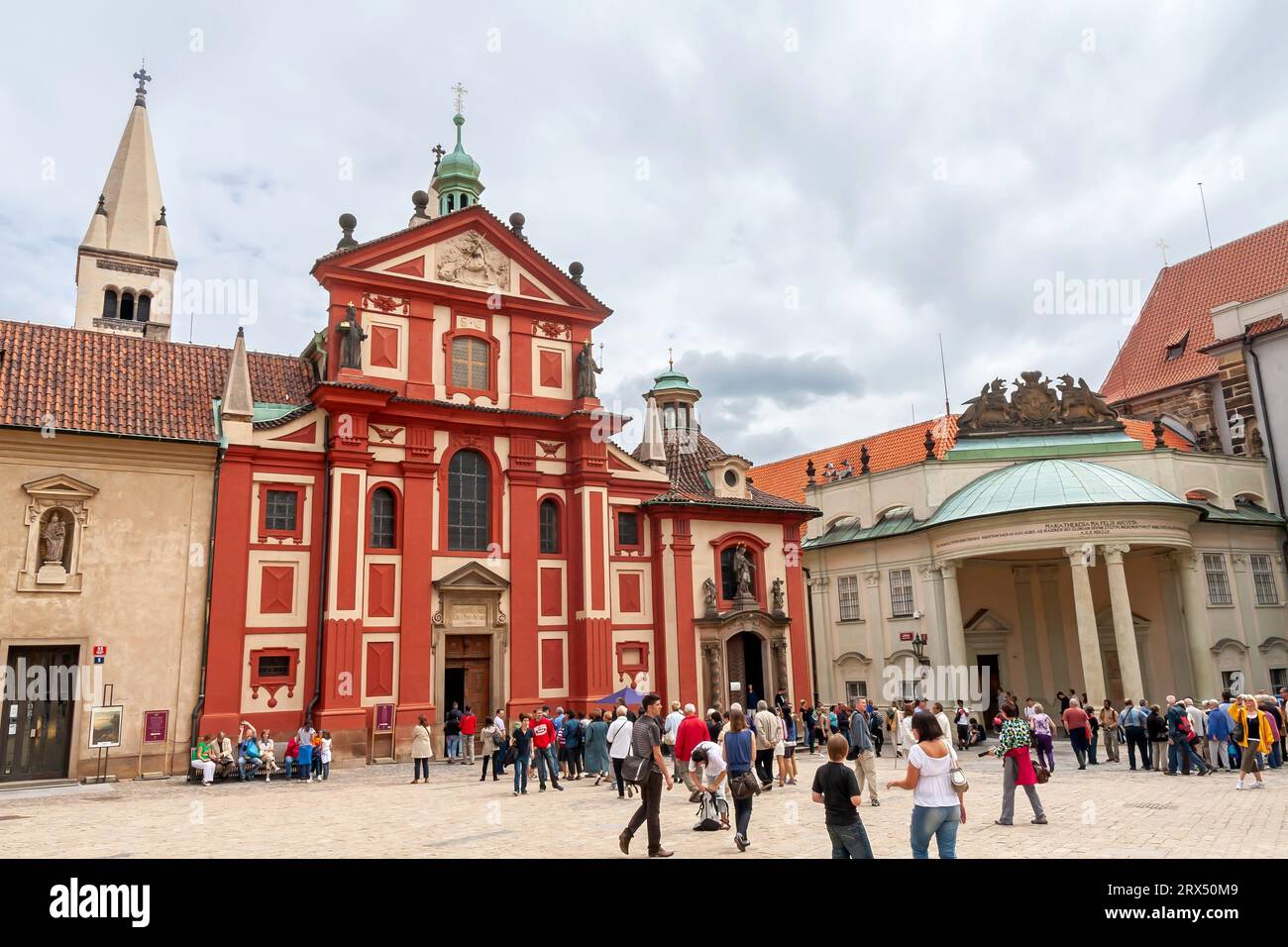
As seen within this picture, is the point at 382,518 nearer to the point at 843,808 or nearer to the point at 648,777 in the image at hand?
the point at 648,777

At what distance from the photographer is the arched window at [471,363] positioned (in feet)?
95.3

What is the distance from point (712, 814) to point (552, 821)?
2740 mm

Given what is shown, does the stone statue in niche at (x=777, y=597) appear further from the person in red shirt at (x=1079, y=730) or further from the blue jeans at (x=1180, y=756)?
the blue jeans at (x=1180, y=756)

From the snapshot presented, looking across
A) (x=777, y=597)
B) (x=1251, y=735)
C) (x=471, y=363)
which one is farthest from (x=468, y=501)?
(x=1251, y=735)

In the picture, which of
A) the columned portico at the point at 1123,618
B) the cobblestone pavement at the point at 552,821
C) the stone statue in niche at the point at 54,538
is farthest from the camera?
the columned portico at the point at 1123,618

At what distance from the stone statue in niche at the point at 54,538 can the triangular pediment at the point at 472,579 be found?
9.65 m

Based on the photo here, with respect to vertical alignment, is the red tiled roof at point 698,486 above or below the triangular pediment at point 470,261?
below

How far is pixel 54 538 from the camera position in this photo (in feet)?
73.1

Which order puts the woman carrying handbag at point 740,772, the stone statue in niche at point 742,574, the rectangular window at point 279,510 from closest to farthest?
the woman carrying handbag at point 740,772 < the rectangular window at point 279,510 < the stone statue in niche at point 742,574

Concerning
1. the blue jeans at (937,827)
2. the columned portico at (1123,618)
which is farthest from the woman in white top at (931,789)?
the columned portico at (1123,618)

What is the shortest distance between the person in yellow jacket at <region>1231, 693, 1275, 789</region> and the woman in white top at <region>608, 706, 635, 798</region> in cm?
1134

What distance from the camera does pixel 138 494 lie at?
23.5 metres

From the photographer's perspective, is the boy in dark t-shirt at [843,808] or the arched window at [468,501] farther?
the arched window at [468,501]
